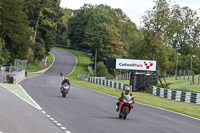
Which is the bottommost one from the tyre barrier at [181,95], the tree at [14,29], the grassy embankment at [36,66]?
the tyre barrier at [181,95]

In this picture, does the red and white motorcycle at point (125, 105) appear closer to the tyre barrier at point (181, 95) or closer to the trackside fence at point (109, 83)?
the tyre barrier at point (181, 95)

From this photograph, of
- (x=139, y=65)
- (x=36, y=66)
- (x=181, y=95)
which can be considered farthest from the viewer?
(x=36, y=66)

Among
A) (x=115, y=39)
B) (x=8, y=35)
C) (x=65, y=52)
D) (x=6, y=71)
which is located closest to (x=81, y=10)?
(x=65, y=52)

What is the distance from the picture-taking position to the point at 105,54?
326 ft

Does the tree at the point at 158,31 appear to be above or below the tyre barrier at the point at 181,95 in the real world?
above

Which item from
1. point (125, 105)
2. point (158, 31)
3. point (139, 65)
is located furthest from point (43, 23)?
point (125, 105)

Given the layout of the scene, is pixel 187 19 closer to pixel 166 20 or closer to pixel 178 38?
pixel 178 38

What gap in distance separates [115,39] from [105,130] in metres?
91.9

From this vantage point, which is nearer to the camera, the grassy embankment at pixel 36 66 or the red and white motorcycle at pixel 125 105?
the red and white motorcycle at pixel 125 105

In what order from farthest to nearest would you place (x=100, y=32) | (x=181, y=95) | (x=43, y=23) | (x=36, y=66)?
(x=100, y=32)
(x=36, y=66)
(x=43, y=23)
(x=181, y=95)

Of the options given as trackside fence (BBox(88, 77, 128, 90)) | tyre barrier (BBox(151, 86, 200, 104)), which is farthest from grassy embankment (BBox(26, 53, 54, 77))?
tyre barrier (BBox(151, 86, 200, 104))

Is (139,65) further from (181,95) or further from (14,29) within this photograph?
(14,29)

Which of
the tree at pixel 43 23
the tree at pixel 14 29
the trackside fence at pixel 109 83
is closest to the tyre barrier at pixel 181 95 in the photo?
the trackside fence at pixel 109 83

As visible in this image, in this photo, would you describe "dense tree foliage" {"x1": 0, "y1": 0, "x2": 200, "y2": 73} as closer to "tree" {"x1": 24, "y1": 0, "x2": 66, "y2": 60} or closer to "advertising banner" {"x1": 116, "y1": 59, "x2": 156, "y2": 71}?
"tree" {"x1": 24, "y1": 0, "x2": 66, "y2": 60}
